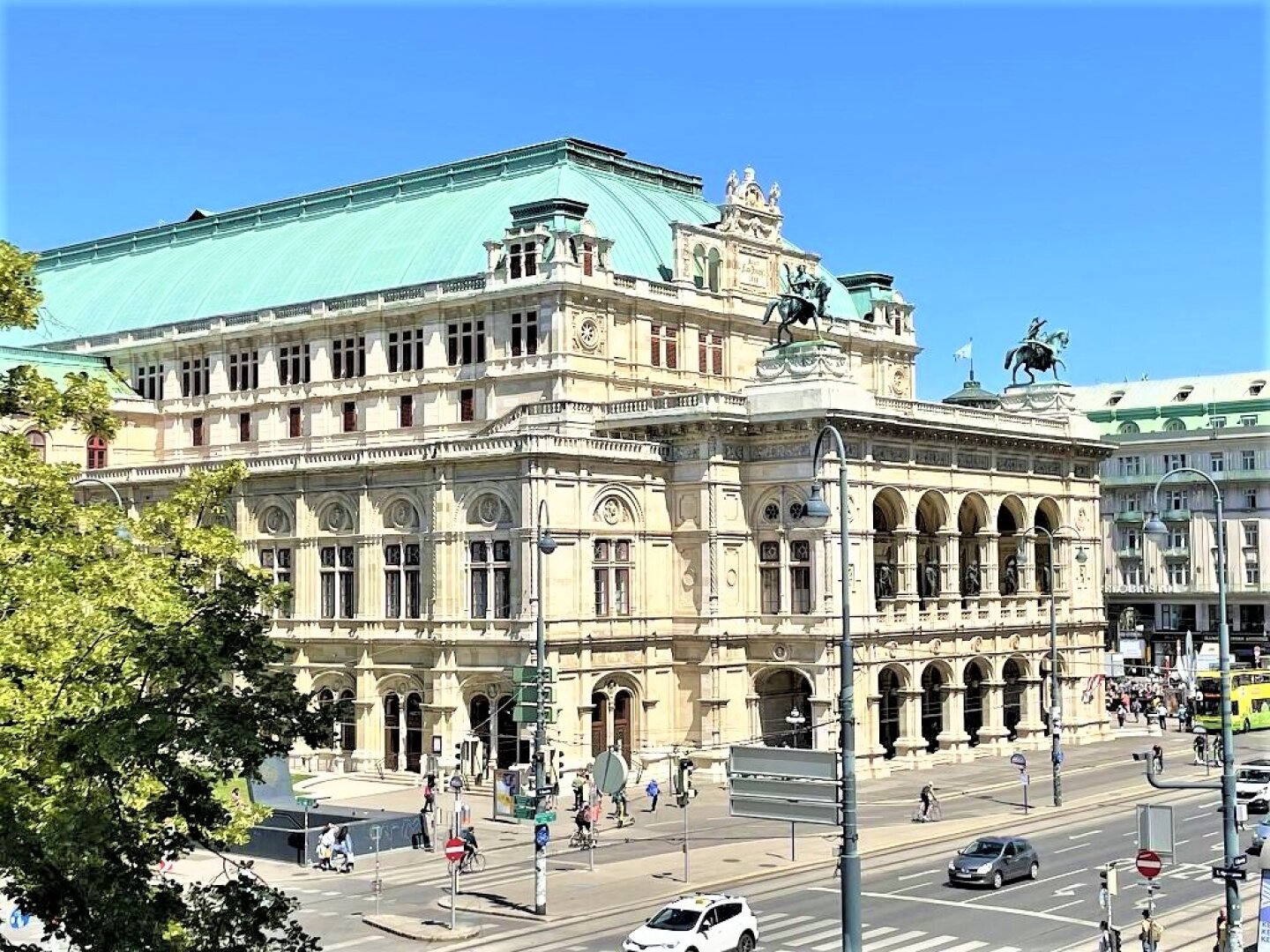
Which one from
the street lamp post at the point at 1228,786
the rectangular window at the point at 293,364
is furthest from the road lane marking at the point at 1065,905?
the rectangular window at the point at 293,364

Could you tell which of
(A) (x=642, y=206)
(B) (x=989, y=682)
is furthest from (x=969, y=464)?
(A) (x=642, y=206)

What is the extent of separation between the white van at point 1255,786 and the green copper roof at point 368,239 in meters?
39.8

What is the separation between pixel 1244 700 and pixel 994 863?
55.3m

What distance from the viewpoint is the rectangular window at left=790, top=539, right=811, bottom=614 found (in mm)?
78625

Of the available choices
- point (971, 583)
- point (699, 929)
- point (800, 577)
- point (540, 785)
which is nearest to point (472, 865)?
point (540, 785)

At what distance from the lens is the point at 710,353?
300ft

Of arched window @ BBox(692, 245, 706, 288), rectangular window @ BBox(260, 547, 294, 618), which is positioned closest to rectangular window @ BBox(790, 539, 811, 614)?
arched window @ BBox(692, 245, 706, 288)

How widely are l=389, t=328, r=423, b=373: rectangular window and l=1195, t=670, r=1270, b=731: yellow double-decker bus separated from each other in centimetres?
5081

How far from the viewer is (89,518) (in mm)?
28438

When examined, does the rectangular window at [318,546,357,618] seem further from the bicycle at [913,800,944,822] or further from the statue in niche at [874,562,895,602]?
the bicycle at [913,800,944,822]

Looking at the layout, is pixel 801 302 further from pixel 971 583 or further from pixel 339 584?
pixel 339 584

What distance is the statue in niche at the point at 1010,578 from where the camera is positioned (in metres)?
95.8

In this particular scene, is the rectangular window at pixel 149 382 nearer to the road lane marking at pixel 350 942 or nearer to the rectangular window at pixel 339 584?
the rectangular window at pixel 339 584

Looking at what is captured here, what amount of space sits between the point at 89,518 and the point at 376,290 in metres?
63.2
